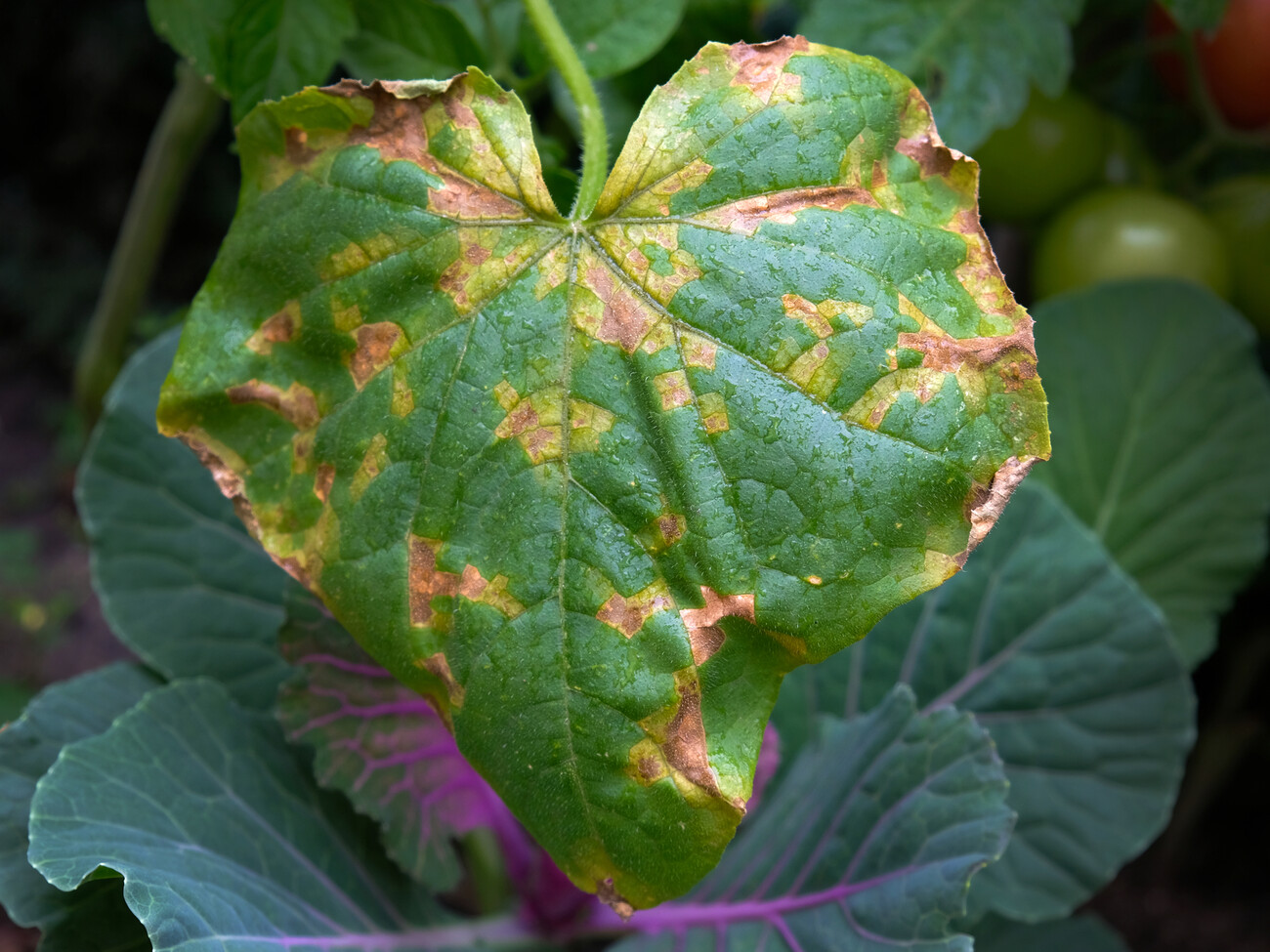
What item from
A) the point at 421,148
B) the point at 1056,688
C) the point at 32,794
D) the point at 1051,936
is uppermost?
the point at 421,148

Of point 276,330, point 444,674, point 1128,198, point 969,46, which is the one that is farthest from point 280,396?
point 1128,198

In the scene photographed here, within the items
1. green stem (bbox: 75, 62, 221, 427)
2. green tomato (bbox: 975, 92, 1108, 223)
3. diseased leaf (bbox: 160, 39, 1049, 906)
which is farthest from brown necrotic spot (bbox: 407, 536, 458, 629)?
green tomato (bbox: 975, 92, 1108, 223)

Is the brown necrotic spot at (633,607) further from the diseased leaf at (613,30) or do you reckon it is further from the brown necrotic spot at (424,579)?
the diseased leaf at (613,30)

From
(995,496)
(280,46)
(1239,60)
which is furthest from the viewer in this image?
(1239,60)

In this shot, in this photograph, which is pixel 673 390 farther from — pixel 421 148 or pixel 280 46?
pixel 280 46

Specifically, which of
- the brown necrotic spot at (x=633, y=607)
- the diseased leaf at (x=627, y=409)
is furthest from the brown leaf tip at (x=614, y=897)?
the brown necrotic spot at (x=633, y=607)

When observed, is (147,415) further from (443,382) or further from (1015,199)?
(1015,199)

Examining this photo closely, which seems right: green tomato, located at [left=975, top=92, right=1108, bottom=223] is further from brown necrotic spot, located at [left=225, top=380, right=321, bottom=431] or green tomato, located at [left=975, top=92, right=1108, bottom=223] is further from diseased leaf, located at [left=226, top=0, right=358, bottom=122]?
brown necrotic spot, located at [left=225, top=380, right=321, bottom=431]
